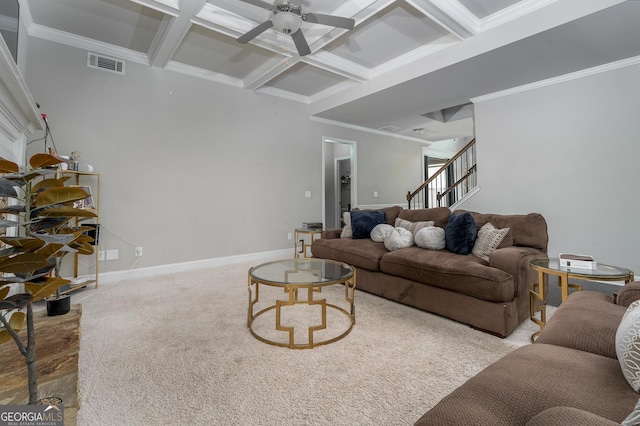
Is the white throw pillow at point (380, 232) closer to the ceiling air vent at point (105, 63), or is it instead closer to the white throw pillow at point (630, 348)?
the white throw pillow at point (630, 348)

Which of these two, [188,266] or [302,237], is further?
[302,237]

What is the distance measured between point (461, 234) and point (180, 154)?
143 inches

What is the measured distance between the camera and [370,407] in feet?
4.54

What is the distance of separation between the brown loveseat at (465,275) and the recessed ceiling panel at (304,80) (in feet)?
8.49

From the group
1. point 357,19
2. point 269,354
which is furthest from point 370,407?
point 357,19

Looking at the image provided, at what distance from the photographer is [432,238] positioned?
111 inches

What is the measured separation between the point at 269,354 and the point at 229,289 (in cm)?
150

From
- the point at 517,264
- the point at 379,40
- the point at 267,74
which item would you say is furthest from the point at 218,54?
the point at 517,264

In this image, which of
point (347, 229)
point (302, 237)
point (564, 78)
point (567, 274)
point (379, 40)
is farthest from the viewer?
point (302, 237)

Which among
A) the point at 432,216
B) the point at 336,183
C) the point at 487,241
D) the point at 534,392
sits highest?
the point at 336,183

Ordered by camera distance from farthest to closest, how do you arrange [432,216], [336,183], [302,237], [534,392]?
[336,183]
[302,237]
[432,216]
[534,392]

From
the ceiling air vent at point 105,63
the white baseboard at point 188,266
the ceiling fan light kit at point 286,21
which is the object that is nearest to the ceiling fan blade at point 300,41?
the ceiling fan light kit at point 286,21

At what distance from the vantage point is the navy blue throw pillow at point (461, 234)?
2.62m

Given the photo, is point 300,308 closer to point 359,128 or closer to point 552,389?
point 552,389
